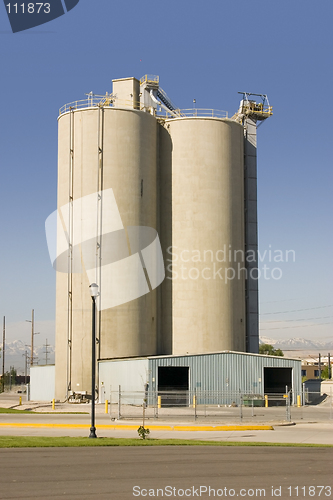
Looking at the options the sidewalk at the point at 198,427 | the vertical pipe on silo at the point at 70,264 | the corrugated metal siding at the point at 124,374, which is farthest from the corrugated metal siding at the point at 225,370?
the vertical pipe on silo at the point at 70,264

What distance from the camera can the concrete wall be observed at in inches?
2613

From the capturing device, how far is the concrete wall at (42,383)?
218ft

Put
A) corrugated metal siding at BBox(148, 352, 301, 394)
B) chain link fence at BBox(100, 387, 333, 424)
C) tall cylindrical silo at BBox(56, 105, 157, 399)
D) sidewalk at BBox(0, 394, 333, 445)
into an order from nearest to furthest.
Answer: sidewalk at BBox(0, 394, 333, 445) → chain link fence at BBox(100, 387, 333, 424) → corrugated metal siding at BBox(148, 352, 301, 394) → tall cylindrical silo at BBox(56, 105, 157, 399)

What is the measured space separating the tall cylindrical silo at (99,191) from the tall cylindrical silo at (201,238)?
239 centimetres

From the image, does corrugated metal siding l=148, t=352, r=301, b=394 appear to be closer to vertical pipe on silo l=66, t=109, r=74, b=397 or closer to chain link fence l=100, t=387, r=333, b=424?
chain link fence l=100, t=387, r=333, b=424

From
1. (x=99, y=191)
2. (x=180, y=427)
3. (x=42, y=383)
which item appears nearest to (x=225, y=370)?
(x=180, y=427)

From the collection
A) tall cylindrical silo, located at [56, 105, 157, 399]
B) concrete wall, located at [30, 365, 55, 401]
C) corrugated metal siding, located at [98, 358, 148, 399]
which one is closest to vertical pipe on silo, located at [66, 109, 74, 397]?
tall cylindrical silo, located at [56, 105, 157, 399]

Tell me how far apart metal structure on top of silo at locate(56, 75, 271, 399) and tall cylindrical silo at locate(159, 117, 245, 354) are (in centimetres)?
10

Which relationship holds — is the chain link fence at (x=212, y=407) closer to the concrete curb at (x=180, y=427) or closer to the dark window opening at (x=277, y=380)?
the concrete curb at (x=180, y=427)

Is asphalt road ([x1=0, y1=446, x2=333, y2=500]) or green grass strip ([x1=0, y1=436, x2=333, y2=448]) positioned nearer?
asphalt road ([x1=0, y1=446, x2=333, y2=500])

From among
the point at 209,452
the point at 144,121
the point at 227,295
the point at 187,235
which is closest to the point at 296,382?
the point at 227,295

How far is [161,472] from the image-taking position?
17.7 metres

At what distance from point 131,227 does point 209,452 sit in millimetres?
38575

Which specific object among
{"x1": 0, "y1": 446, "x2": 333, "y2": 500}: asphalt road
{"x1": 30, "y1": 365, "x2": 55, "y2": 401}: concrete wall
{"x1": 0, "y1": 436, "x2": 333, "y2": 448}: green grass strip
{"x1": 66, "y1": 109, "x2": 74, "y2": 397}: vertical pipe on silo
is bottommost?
{"x1": 30, "y1": 365, "x2": 55, "y2": 401}: concrete wall
